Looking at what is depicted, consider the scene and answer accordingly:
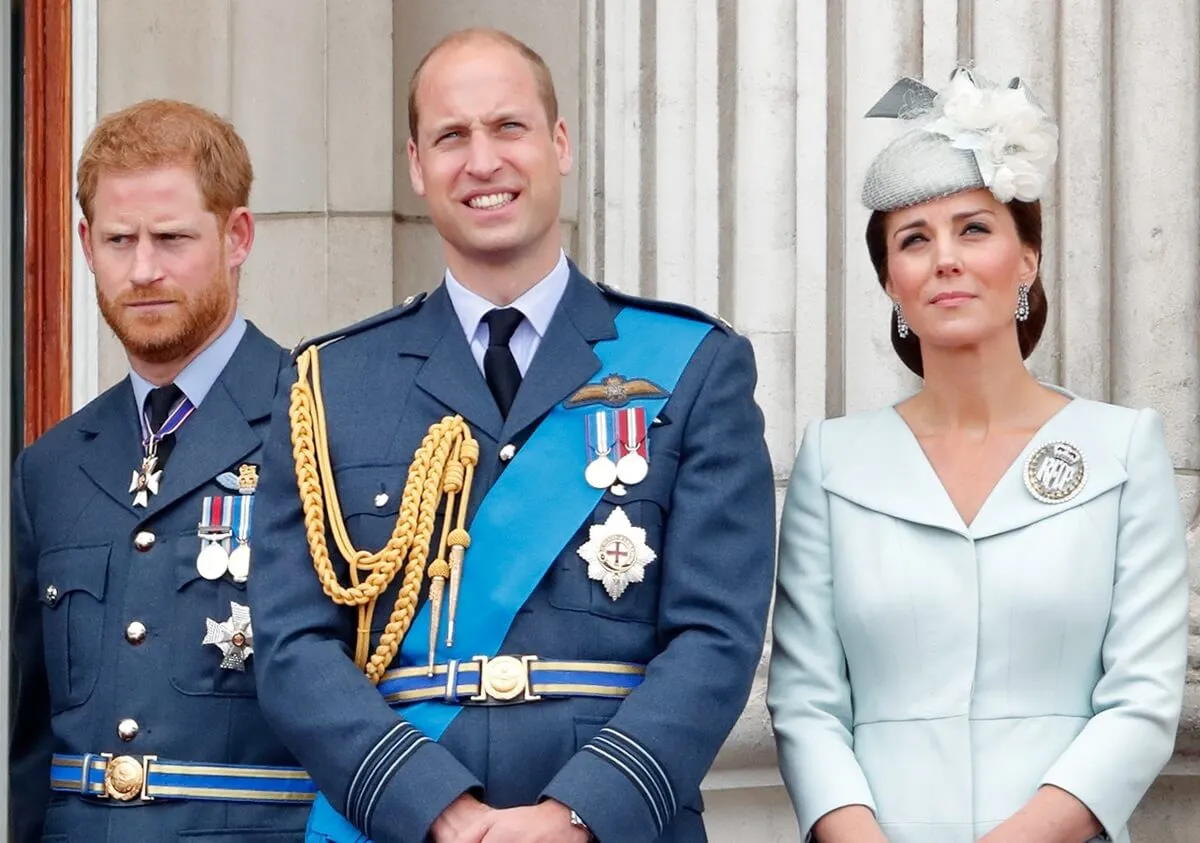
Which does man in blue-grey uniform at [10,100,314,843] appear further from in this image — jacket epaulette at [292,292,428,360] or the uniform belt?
the uniform belt

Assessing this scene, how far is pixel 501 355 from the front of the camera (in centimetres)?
340

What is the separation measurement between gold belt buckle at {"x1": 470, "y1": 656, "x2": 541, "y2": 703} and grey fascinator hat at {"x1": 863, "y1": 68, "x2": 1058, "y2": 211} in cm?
90

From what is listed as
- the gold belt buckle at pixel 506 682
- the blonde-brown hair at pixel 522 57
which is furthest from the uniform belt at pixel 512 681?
the blonde-brown hair at pixel 522 57

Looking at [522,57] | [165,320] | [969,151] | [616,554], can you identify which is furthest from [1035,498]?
[165,320]

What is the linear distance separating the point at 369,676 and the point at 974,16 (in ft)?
5.89

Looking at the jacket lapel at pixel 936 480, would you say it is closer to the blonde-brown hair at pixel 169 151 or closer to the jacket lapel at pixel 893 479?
the jacket lapel at pixel 893 479

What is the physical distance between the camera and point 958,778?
3.32 m

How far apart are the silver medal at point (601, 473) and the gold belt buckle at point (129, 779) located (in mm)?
853

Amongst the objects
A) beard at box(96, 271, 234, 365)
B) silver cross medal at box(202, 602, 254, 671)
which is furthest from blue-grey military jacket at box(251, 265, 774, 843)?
beard at box(96, 271, 234, 365)

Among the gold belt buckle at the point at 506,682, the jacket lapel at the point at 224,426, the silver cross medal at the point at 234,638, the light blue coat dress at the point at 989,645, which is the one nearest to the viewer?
the gold belt buckle at the point at 506,682

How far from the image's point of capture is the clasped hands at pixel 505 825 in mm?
3043

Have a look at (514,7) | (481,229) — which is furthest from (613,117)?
(481,229)

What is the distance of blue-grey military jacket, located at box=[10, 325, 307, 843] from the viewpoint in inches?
142

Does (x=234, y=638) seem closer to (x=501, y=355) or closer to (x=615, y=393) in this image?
(x=501, y=355)
